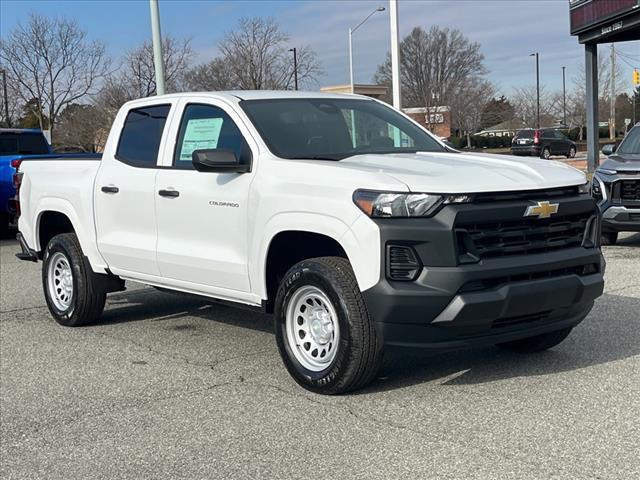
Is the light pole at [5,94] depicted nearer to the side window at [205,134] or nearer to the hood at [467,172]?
the side window at [205,134]

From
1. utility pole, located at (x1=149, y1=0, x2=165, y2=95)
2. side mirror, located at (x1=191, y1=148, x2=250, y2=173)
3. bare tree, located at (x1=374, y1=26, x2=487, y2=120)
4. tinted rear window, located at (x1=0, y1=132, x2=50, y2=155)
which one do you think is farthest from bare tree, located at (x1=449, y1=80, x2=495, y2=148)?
side mirror, located at (x1=191, y1=148, x2=250, y2=173)

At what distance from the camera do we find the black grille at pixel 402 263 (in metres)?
4.51

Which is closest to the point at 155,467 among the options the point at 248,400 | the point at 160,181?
the point at 248,400

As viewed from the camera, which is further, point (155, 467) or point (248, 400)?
point (248, 400)

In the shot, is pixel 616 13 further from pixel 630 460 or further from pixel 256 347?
pixel 630 460

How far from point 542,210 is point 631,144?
25.8 feet

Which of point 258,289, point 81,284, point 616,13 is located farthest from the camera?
point 616,13

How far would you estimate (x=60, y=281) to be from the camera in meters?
7.70

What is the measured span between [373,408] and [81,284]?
3543 mm

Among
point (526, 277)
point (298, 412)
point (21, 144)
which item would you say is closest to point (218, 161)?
point (298, 412)

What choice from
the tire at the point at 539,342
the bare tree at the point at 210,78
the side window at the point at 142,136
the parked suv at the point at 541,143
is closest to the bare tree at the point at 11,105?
the bare tree at the point at 210,78

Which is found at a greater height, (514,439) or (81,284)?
(81,284)

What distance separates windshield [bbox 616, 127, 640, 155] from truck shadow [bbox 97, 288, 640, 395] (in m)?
4.72

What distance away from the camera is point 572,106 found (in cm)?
8094
